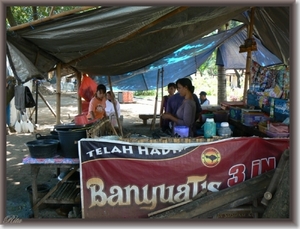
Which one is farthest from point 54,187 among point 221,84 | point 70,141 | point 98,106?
point 221,84

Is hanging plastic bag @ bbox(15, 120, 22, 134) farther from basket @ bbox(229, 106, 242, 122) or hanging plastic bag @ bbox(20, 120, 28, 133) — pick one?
basket @ bbox(229, 106, 242, 122)

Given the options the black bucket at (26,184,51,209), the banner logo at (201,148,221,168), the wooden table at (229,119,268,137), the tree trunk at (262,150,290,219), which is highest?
the wooden table at (229,119,268,137)

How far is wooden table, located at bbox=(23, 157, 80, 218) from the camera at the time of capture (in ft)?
12.8

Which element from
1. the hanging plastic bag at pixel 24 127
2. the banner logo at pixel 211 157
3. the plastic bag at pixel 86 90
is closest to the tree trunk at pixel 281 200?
the banner logo at pixel 211 157

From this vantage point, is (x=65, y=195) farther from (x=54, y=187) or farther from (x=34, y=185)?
(x=34, y=185)

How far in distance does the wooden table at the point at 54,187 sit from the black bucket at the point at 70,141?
84mm

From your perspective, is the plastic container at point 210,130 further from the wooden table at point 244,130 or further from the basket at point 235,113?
the basket at point 235,113

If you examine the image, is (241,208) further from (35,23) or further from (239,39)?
(239,39)

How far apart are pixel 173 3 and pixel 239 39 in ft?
22.1

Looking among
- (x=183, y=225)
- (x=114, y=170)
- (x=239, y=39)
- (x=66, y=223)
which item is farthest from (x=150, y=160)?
(x=239, y=39)

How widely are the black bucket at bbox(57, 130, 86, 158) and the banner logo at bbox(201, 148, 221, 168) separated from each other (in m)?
1.58

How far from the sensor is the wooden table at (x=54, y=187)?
154 inches

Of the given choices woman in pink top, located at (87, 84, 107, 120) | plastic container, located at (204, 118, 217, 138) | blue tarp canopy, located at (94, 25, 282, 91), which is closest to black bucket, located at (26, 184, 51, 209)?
woman in pink top, located at (87, 84, 107, 120)

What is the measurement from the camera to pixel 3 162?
3285 mm
